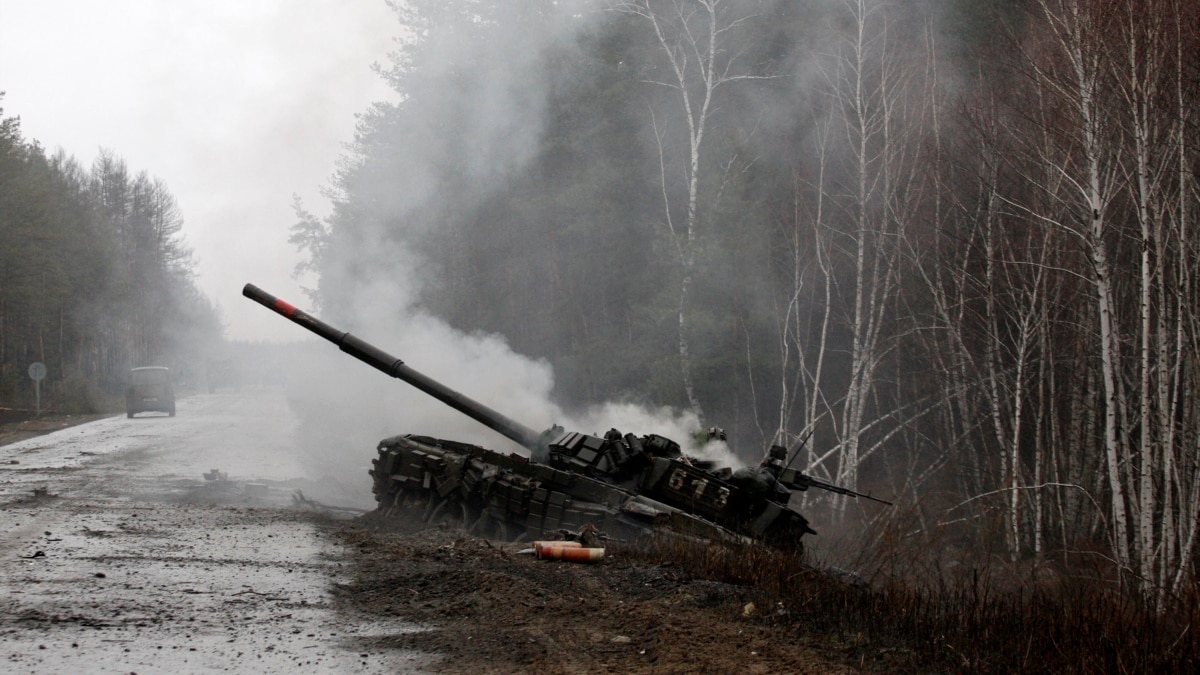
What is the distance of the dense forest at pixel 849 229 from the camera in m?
13.4

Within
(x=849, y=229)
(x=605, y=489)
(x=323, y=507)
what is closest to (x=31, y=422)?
(x=323, y=507)

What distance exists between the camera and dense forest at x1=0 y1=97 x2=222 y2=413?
125ft

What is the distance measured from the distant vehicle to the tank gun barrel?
76.3 ft

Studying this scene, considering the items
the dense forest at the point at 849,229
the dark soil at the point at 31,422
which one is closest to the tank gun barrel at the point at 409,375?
the dense forest at the point at 849,229

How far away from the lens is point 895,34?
73.2ft

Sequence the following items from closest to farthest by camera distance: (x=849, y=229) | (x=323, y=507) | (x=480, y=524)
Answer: (x=480, y=524) < (x=323, y=507) < (x=849, y=229)

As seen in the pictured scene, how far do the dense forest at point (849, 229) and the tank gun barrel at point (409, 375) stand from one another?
579 cm

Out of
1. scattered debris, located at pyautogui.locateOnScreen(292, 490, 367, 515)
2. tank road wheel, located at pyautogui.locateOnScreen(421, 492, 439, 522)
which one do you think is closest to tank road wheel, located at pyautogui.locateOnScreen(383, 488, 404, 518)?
tank road wheel, located at pyautogui.locateOnScreen(421, 492, 439, 522)

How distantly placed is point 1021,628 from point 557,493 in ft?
19.4

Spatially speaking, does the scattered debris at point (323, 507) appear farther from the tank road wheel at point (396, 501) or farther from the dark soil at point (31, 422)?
the dark soil at point (31, 422)

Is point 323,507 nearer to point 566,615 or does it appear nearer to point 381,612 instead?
point 381,612

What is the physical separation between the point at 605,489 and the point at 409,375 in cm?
354

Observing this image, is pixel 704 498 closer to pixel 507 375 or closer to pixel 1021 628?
pixel 1021 628

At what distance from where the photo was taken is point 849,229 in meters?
22.6
